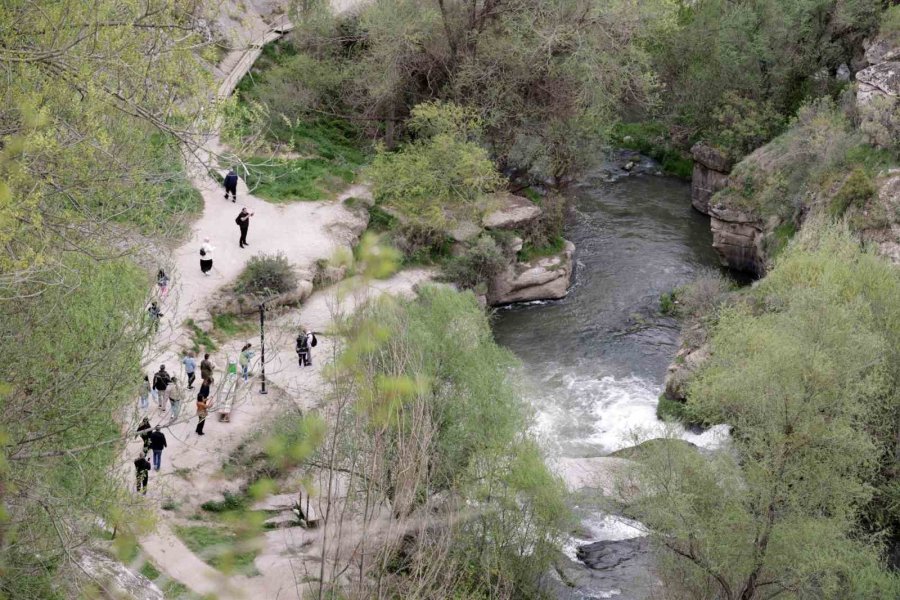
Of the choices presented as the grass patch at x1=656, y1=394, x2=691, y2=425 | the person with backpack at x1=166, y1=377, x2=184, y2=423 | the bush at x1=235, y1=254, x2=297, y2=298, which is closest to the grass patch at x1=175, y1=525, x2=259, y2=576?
the person with backpack at x1=166, y1=377, x2=184, y2=423

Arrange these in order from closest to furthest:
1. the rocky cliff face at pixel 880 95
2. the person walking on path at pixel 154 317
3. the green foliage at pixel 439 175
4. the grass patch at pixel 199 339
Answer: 1. the person walking on path at pixel 154 317
2. the grass patch at pixel 199 339
3. the rocky cliff face at pixel 880 95
4. the green foliage at pixel 439 175

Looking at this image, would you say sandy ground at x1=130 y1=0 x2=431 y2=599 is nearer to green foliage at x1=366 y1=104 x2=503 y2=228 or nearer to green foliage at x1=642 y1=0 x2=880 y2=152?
green foliage at x1=366 y1=104 x2=503 y2=228

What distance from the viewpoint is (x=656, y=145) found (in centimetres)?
4556

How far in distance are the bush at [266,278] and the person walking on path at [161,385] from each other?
642 centimetres

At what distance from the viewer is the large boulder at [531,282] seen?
108ft

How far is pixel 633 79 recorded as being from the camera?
115ft

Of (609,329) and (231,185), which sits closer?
(231,185)

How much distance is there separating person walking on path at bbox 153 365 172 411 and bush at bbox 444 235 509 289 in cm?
1252

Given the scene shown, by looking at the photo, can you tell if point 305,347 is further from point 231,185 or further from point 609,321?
point 609,321

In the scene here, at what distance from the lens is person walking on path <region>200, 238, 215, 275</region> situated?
26.5 m

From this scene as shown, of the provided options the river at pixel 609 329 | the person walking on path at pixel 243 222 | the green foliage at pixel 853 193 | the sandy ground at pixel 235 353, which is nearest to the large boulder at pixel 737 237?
the river at pixel 609 329

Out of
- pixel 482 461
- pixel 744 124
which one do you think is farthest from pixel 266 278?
pixel 744 124

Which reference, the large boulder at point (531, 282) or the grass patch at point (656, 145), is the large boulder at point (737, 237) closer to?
the large boulder at point (531, 282)

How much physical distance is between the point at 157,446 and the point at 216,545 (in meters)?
2.57
